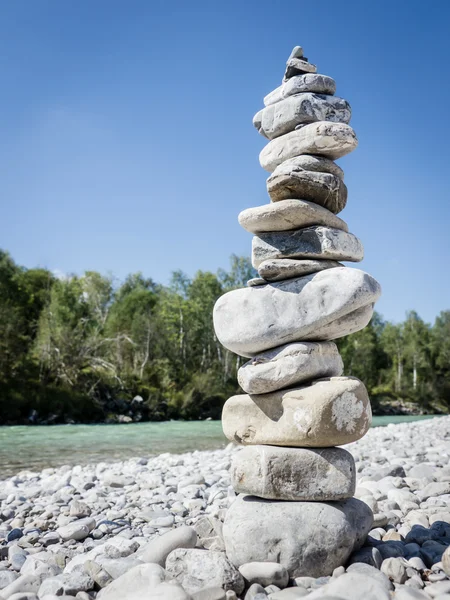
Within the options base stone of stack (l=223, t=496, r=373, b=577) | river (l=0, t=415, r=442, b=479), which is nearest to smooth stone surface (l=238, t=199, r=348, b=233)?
base stone of stack (l=223, t=496, r=373, b=577)

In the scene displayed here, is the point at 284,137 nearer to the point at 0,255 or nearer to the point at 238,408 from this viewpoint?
the point at 238,408

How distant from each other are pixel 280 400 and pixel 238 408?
0.50m

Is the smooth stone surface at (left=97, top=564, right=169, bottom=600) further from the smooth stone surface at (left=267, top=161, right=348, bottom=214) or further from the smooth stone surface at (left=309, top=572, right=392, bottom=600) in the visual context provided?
the smooth stone surface at (left=267, top=161, right=348, bottom=214)

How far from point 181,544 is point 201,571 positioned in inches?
22.5

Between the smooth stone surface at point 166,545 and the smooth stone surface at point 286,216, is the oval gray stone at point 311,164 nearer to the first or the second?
the smooth stone surface at point 286,216

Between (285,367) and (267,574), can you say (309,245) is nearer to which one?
(285,367)

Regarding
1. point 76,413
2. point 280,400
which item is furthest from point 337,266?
point 76,413

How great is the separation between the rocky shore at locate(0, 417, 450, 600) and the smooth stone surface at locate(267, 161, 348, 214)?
108 inches

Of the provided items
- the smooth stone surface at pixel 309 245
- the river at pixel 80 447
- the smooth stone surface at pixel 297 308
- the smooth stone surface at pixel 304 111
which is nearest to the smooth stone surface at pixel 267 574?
the smooth stone surface at pixel 297 308

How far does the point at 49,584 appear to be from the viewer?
13.7 feet

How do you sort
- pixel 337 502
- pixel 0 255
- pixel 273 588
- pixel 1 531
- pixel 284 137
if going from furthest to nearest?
pixel 0 255 < pixel 1 531 < pixel 284 137 < pixel 337 502 < pixel 273 588

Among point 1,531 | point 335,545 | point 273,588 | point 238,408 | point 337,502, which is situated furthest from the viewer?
point 1,531

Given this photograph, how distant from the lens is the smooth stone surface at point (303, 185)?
5.38m

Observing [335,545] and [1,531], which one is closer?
[335,545]
